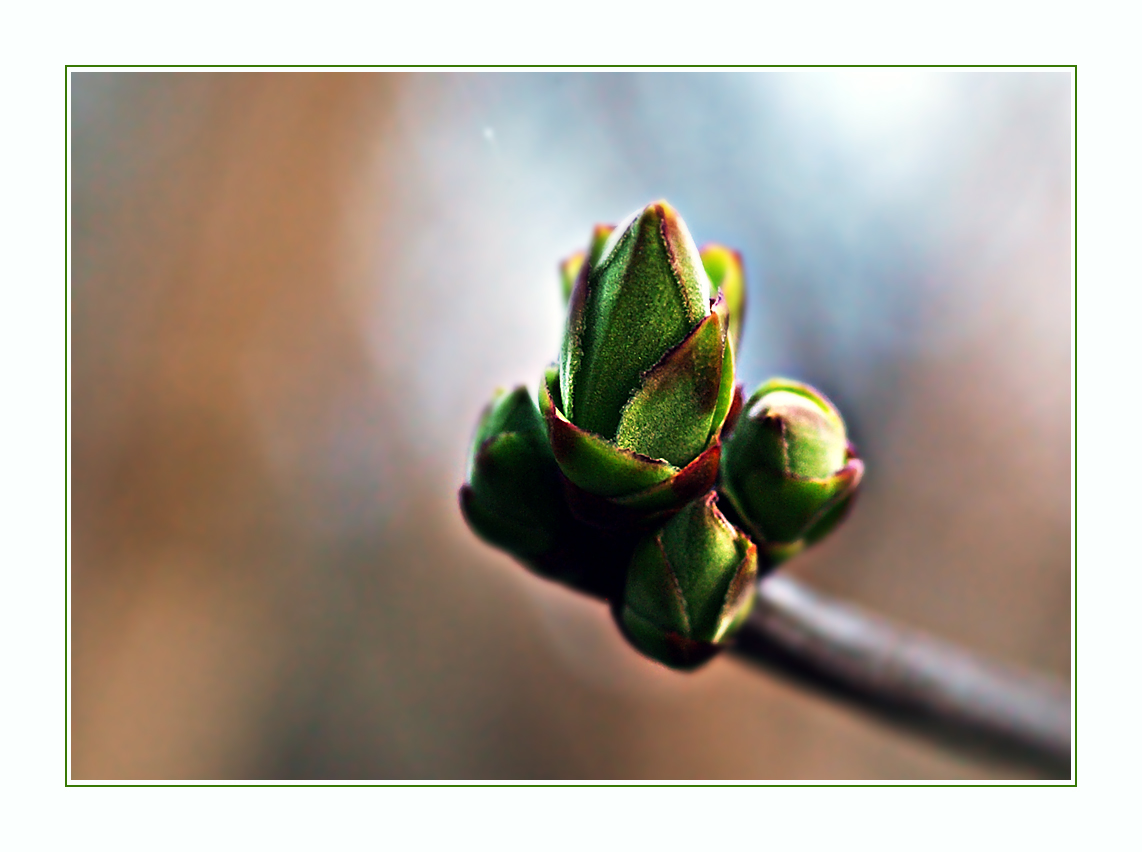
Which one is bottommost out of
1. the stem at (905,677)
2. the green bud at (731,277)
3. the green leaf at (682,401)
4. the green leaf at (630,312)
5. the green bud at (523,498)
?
the stem at (905,677)

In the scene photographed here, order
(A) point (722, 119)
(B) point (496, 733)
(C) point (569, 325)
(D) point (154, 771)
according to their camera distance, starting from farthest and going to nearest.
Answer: (B) point (496, 733)
(D) point (154, 771)
(A) point (722, 119)
(C) point (569, 325)

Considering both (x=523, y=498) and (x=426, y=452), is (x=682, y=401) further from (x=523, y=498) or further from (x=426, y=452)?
(x=426, y=452)

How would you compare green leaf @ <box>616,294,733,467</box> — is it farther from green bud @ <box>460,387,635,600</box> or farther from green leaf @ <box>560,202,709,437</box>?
green bud @ <box>460,387,635,600</box>

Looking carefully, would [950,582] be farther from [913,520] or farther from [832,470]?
[832,470]

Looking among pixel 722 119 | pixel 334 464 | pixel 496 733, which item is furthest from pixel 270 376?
pixel 722 119

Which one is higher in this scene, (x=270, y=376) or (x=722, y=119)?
(x=722, y=119)

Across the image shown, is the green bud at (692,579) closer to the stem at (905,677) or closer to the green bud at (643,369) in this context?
the green bud at (643,369)

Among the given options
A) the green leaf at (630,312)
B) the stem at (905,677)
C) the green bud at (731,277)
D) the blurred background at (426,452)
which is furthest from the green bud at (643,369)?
the blurred background at (426,452)

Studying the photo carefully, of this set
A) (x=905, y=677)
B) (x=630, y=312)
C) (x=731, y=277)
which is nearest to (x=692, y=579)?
(x=630, y=312)
